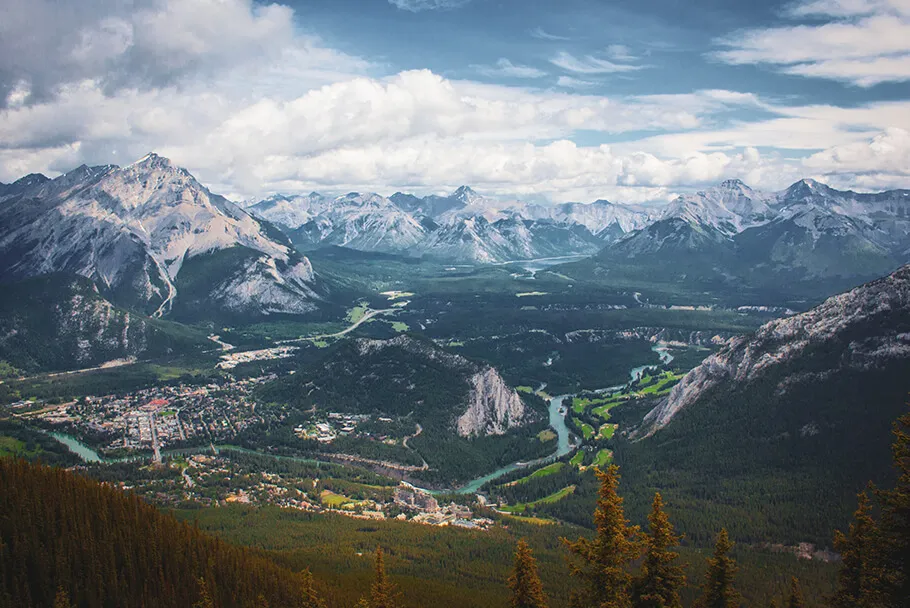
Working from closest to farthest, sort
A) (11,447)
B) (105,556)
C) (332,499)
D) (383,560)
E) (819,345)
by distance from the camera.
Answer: (383,560)
(105,556)
(332,499)
(11,447)
(819,345)

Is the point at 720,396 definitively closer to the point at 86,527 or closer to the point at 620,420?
the point at 620,420

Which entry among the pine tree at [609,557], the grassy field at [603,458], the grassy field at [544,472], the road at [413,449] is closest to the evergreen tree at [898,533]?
the pine tree at [609,557]

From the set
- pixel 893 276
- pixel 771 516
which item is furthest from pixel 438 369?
pixel 893 276

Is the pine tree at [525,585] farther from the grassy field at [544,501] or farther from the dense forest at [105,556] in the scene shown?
the grassy field at [544,501]

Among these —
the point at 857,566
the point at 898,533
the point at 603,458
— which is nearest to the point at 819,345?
the point at 603,458

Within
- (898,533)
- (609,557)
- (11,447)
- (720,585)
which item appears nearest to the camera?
(898,533)

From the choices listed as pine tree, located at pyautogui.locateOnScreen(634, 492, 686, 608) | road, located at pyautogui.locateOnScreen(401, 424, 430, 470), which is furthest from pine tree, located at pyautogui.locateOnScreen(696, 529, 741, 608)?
road, located at pyautogui.locateOnScreen(401, 424, 430, 470)

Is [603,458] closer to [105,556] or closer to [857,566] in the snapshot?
[105,556]
